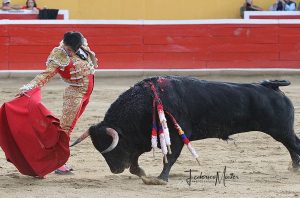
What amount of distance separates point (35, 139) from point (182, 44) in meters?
6.75

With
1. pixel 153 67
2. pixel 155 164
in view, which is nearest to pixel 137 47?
pixel 153 67

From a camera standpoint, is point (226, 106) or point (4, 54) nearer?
point (226, 106)

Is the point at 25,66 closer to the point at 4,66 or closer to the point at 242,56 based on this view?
the point at 4,66

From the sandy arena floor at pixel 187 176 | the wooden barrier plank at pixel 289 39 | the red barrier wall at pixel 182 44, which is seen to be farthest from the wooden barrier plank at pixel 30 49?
the sandy arena floor at pixel 187 176

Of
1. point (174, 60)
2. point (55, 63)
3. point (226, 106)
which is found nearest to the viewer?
point (55, 63)

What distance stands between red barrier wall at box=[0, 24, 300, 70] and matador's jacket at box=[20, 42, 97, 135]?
20.6 ft

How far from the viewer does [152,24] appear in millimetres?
12148

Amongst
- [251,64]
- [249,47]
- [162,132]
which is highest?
[162,132]

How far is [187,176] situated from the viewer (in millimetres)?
5695

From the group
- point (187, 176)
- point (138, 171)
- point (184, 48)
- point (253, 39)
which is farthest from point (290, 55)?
point (138, 171)

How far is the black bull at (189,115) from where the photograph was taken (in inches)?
216

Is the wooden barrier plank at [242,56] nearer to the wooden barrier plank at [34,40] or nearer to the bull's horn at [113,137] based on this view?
the wooden barrier plank at [34,40]

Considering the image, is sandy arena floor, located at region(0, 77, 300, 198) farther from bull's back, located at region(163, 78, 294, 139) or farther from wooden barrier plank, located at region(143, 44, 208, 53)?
wooden barrier plank, located at region(143, 44, 208, 53)

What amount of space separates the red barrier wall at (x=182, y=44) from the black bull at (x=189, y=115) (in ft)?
20.8
